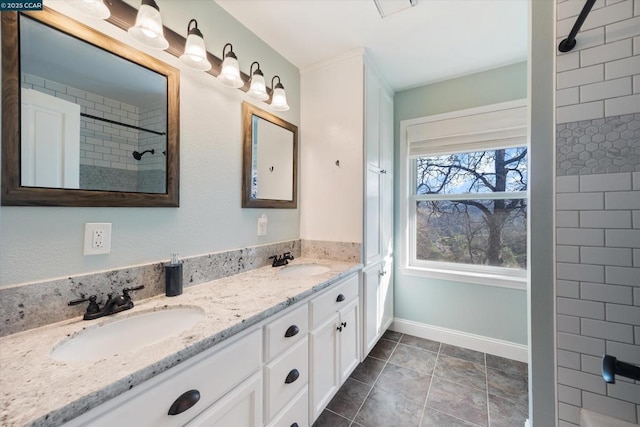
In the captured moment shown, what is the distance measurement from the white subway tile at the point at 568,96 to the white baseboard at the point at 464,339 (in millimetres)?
1971

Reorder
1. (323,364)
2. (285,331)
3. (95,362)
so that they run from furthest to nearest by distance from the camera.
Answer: (323,364) → (285,331) → (95,362)

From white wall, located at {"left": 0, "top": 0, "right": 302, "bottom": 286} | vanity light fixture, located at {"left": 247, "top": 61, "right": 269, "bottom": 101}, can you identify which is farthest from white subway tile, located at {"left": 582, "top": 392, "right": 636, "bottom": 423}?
vanity light fixture, located at {"left": 247, "top": 61, "right": 269, "bottom": 101}

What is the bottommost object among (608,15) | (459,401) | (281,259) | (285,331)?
(459,401)

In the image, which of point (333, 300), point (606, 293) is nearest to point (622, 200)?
point (606, 293)

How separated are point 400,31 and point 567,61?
1.05 meters

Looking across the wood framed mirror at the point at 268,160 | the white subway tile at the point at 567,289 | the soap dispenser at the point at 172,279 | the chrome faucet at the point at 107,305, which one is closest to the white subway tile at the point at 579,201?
the white subway tile at the point at 567,289

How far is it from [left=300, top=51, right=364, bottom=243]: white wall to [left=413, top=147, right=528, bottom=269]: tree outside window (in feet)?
3.10

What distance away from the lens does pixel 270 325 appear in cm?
104

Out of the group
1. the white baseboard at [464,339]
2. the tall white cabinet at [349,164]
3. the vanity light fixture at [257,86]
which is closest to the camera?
the vanity light fixture at [257,86]

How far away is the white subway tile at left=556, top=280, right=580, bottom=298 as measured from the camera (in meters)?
0.97

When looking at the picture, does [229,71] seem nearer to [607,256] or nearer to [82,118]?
[82,118]

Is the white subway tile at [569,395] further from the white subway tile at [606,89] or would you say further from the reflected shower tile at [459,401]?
the white subway tile at [606,89]

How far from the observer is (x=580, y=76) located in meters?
0.97

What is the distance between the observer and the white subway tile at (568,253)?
974mm
